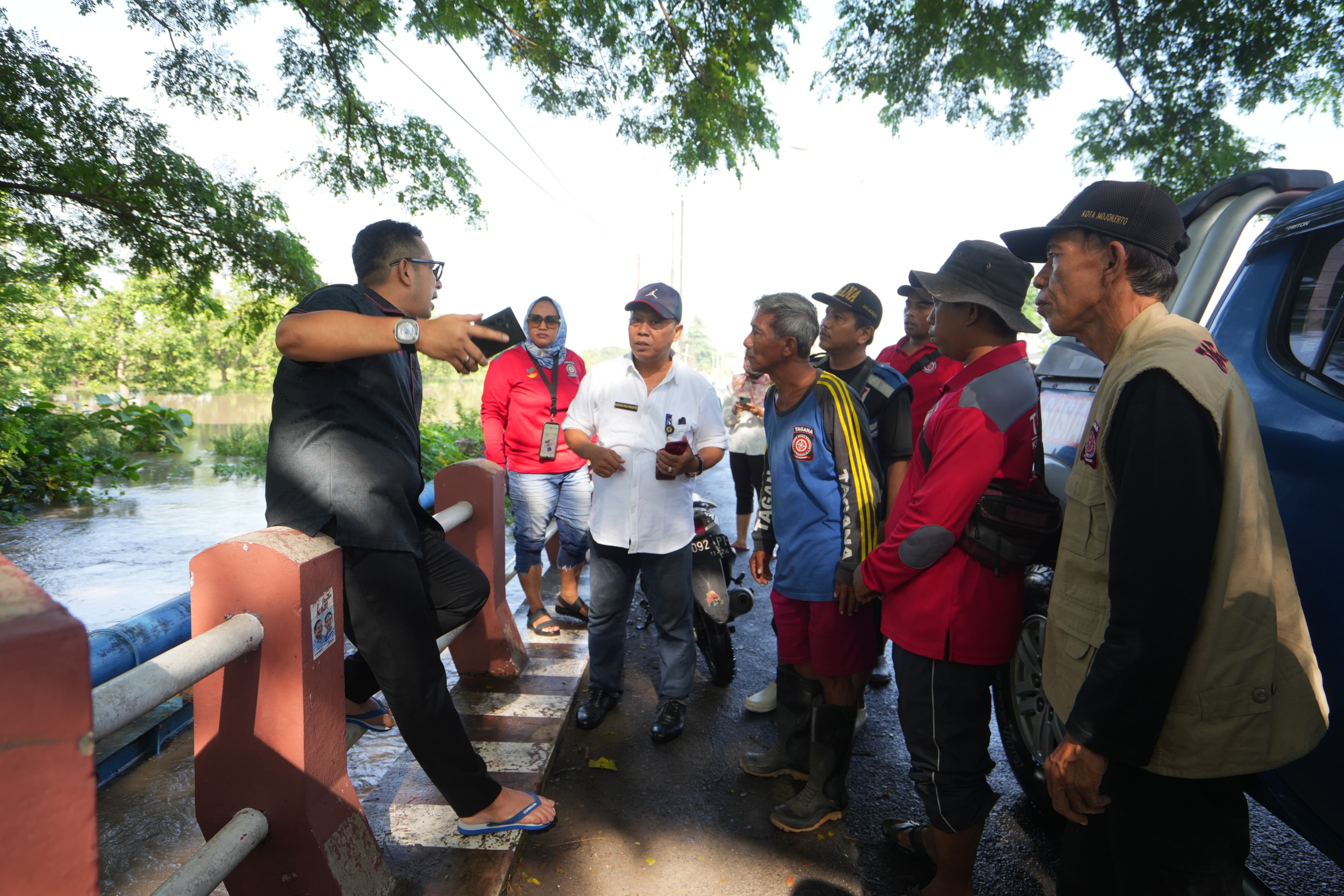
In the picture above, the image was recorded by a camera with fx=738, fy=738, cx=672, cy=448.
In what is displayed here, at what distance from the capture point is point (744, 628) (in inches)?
202

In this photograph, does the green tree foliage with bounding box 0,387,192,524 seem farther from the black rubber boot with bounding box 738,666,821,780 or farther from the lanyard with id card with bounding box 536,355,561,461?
the black rubber boot with bounding box 738,666,821,780

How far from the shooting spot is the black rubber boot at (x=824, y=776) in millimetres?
2801

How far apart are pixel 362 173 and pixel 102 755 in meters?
6.86

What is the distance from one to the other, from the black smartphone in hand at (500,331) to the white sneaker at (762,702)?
2.36 metres

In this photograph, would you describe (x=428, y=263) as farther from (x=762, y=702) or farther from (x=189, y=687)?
(x=762, y=702)

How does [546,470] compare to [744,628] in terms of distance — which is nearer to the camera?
[546,470]

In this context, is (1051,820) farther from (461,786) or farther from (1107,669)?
(461,786)

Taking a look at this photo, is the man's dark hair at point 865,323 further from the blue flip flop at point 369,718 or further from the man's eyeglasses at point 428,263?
the blue flip flop at point 369,718

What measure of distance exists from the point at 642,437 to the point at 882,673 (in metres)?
2.07

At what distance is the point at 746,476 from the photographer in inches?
253

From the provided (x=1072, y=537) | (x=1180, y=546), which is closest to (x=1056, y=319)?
(x=1072, y=537)

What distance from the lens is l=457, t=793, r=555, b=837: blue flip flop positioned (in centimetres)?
254

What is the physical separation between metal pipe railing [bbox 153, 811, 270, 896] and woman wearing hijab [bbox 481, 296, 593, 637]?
268cm

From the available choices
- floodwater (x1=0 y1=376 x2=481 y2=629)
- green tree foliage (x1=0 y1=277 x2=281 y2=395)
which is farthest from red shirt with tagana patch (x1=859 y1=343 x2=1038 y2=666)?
green tree foliage (x1=0 y1=277 x2=281 y2=395)
